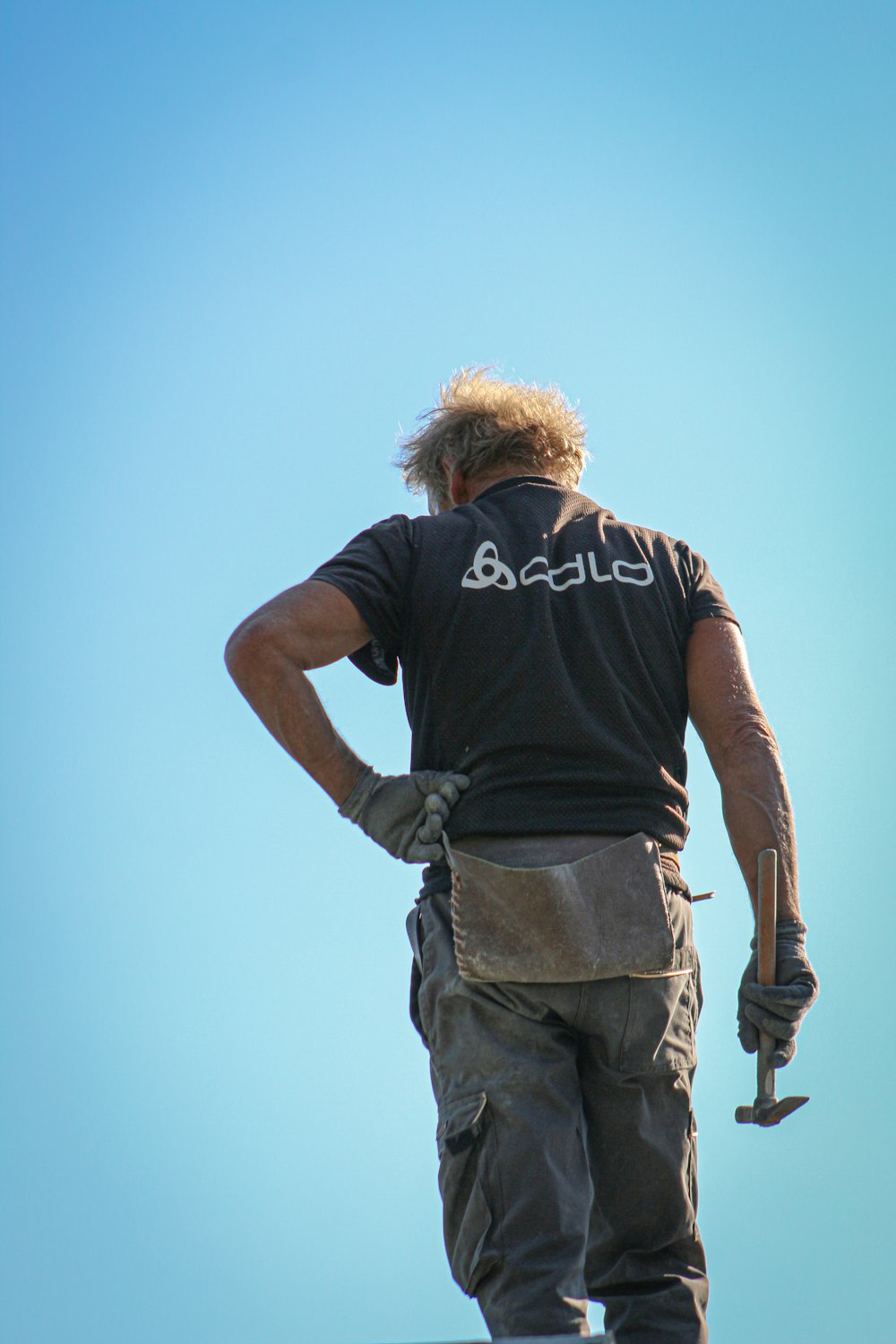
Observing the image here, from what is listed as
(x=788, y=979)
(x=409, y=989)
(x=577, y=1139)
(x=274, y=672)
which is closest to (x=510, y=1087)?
(x=577, y=1139)

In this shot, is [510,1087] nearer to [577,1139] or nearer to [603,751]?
[577,1139]

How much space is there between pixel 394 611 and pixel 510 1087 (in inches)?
44.5

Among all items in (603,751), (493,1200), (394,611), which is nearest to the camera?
(493,1200)

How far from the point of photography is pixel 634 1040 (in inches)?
124

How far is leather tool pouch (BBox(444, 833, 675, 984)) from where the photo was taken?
10.2 ft

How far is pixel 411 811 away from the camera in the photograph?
A: 332 centimetres

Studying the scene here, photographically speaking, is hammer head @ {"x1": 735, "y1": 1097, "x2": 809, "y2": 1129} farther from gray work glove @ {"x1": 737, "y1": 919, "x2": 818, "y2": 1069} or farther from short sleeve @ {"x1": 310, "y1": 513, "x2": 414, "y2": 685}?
short sleeve @ {"x1": 310, "y1": 513, "x2": 414, "y2": 685}

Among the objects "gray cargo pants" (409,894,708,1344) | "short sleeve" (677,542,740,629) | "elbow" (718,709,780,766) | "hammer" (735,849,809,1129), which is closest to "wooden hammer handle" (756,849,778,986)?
"hammer" (735,849,809,1129)

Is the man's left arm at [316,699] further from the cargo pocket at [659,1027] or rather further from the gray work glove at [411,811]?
the cargo pocket at [659,1027]

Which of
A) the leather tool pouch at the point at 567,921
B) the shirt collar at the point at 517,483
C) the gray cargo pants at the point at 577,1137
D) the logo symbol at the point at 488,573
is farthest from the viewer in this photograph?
the shirt collar at the point at 517,483

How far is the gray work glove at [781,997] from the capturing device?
3203mm

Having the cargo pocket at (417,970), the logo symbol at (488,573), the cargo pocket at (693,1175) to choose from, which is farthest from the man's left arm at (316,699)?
the cargo pocket at (693,1175)

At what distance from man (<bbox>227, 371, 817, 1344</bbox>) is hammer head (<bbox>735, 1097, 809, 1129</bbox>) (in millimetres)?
156

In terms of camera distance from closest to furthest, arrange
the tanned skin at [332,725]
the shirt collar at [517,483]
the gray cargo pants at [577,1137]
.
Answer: the gray cargo pants at [577,1137] < the tanned skin at [332,725] < the shirt collar at [517,483]
